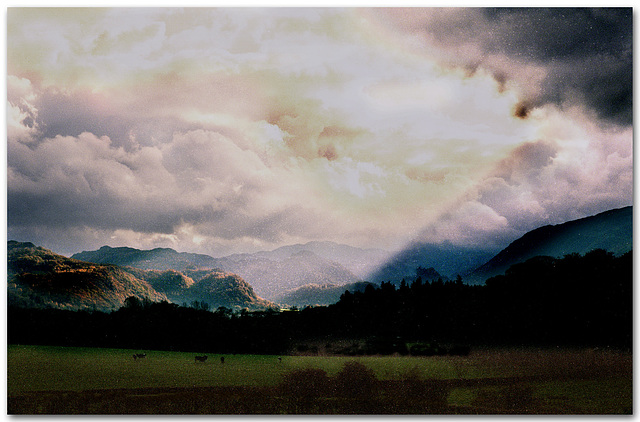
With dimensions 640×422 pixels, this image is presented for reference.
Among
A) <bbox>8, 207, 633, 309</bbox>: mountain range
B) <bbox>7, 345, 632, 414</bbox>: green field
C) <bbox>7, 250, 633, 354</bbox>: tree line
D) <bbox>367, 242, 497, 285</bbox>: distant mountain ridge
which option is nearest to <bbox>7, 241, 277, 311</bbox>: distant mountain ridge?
<bbox>8, 207, 633, 309</bbox>: mountain range

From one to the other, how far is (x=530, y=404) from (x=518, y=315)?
1.30 meters

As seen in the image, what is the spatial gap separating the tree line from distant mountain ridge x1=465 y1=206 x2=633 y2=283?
130 millimetres

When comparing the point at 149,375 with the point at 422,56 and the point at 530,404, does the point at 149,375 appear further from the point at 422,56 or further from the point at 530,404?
the point at 422,56

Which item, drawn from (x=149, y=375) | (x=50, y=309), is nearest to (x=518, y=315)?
(x=149, y=375)

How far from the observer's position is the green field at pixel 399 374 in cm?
648

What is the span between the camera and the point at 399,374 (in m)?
6.65

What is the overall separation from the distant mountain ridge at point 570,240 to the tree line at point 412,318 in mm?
130

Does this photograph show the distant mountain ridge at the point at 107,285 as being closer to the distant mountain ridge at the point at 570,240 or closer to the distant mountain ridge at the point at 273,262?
the distant mountain ridge at the point at 273,262

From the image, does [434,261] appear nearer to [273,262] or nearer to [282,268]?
[282,268]

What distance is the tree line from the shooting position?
684 cm

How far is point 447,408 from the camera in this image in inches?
255

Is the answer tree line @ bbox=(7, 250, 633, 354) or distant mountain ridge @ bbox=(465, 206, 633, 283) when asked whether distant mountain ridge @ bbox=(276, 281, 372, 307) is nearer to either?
tree line @ bbox=(7, 250, 633, 354)

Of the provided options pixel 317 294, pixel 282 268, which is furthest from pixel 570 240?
pixel 282 268

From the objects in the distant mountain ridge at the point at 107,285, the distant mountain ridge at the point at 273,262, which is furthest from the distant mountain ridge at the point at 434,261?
the distant mountain ridge at the point at 107,285
